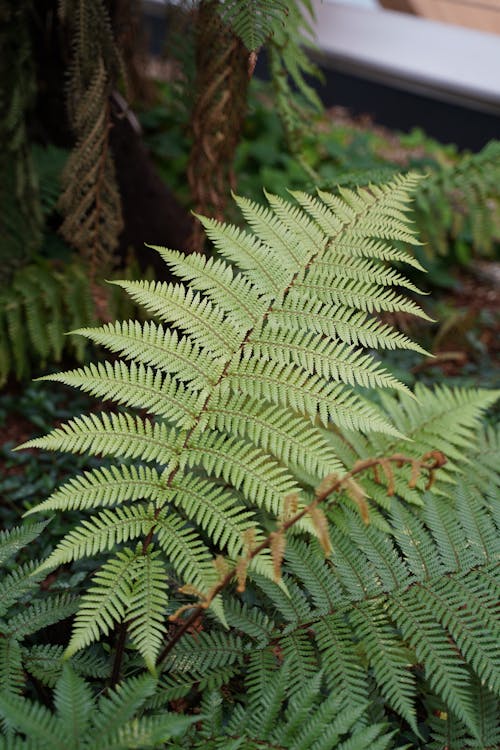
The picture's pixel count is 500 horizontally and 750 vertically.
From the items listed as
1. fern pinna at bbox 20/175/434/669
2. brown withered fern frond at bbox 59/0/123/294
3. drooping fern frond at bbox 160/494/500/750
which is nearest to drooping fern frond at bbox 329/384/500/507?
drooping fern frond at bbox 160/494/500/750

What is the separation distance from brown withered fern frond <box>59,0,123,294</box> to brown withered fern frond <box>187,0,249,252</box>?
0.33 meters

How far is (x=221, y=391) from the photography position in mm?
1649

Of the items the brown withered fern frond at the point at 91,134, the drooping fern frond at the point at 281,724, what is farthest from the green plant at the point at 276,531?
the brown withered fern frond at the point at 91,134

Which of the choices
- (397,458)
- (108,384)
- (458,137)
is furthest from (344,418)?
(458,137)

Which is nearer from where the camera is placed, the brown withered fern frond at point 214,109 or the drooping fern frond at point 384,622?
the drooping fern frond at point 384,622

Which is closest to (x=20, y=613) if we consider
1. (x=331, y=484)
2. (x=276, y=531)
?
(x=276, y=531)

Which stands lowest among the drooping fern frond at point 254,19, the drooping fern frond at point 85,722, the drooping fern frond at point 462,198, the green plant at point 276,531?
→ the drooping fern frond at point 85,722

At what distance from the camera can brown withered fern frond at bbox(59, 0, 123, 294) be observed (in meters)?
2.38

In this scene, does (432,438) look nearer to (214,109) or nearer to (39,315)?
(214,109)

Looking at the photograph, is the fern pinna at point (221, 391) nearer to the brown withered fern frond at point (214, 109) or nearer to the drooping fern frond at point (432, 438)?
the drooping fern frond at point (432, 438)

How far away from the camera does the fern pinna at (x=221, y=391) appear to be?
1475 mm

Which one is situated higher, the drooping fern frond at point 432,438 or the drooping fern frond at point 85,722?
the drooping fern frond at point 432,438

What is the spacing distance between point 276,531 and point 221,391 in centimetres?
36

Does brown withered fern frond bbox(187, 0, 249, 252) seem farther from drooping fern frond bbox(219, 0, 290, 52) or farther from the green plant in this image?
the green plant
